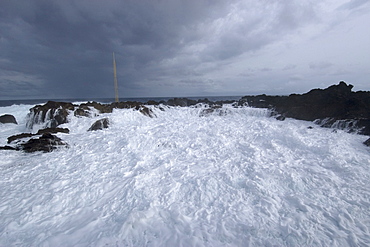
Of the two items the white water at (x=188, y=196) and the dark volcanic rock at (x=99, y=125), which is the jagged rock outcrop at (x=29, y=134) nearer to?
the dark volcanic rock at (x=99, y=125)

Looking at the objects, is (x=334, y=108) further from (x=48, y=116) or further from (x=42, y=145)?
(x=48, y=116)

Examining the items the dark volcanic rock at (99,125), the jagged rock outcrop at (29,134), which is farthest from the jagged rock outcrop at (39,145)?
the dark volcanic rock at (99,125)

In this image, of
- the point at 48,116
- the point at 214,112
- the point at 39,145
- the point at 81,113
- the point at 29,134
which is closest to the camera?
the point at 39,145

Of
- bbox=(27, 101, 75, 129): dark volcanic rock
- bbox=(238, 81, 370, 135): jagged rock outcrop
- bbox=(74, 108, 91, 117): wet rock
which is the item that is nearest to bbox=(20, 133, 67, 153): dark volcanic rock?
bbox=(27, 101, 75, 129): dark volcanic rock

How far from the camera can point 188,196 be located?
13.0 feet

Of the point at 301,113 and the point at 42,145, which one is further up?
the point at 301,113

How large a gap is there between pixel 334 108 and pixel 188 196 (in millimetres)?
14307

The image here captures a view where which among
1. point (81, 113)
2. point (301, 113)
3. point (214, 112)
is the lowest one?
point (214, 112)

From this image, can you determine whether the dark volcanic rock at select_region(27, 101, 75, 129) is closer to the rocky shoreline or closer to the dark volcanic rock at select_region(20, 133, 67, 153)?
the rocky shoreline

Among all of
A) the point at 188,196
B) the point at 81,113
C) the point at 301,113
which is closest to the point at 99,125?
the point at 81,113

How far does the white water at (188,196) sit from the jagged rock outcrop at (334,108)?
3823mm

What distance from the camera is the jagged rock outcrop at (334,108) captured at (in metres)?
10.0

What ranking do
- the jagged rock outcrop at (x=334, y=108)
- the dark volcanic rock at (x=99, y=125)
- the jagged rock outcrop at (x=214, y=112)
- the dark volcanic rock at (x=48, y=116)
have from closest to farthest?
1. the jagged rock outcrop at (x=334, y=108)
2. the dark volcanic rock at (x=99, y=125)
3. the dark volcanic rock at (x=48, y=116)
4. the jagged rock outcrop at (x=214, y=112)

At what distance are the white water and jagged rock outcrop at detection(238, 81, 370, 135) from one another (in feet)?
12.5
